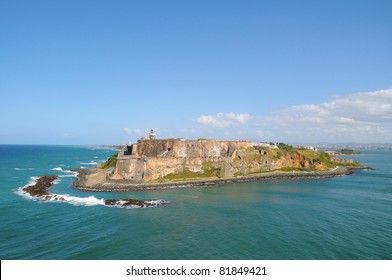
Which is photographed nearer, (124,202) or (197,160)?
(124,202)

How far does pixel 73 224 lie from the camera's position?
26.6 metres

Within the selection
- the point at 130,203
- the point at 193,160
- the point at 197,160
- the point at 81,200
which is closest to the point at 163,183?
the point at 193,160

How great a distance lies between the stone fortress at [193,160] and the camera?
48656mm

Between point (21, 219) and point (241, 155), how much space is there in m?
44.9

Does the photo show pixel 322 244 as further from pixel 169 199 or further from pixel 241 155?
pixel 241 155

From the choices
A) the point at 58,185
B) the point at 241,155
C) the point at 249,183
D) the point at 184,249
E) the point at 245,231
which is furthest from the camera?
the point at 241,155

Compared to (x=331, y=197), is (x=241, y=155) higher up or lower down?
higher up

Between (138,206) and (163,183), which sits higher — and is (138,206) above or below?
below

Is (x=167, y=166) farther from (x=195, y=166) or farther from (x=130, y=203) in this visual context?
(x=130, y=203)

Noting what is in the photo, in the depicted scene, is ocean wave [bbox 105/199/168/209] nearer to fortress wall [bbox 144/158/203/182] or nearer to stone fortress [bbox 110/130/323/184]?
stone fortress [bbox 110/130/323/184]

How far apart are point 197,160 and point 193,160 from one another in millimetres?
891

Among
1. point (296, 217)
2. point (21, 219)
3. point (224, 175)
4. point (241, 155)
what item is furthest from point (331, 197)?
point (21, 219)

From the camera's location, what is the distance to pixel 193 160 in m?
55.8

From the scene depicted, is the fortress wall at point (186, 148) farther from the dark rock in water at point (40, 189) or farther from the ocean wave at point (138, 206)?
the ocean wave at point (138, 206)
